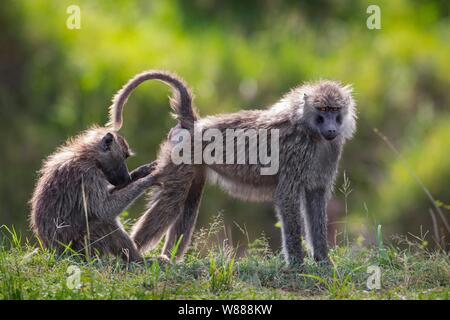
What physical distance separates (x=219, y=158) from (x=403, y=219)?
7.81 metres

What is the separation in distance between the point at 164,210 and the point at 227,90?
8.56 meters

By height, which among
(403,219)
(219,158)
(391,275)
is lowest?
(403,219)

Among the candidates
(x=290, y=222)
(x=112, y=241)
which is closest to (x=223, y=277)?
(x=112, y=241)

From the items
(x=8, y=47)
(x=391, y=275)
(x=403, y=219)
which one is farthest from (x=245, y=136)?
(x=8, y=47)

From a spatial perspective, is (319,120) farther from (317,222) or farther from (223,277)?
(223,277)

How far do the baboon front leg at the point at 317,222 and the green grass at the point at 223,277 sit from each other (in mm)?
131

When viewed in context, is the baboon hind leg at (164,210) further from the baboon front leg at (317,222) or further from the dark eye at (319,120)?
the dark eye at (319,120)

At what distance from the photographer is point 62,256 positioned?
25.2 ft

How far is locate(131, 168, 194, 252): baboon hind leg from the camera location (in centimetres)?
847

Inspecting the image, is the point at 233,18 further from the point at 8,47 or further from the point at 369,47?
the point at 8,47

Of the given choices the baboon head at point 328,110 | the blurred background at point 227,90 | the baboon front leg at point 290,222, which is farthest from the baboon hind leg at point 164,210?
the blurred background at point 227,90

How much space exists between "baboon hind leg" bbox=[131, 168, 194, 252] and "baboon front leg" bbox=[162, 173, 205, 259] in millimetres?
239

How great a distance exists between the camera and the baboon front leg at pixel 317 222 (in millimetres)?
8234
